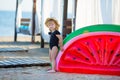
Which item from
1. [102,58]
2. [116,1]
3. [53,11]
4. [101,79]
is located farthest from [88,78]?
[53,11]

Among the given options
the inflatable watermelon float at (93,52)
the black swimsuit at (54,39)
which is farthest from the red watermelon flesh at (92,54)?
the black swimsuit at (54,39)

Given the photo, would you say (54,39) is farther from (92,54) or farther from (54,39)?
(92,54)

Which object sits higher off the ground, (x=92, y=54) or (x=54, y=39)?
(x=54, y=39)

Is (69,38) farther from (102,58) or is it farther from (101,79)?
(101,79)

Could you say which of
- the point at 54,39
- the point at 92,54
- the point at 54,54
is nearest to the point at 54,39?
the point at 54,39

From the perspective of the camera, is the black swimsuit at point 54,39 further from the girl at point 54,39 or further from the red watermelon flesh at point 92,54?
the red watermelon flesh at point 92,54

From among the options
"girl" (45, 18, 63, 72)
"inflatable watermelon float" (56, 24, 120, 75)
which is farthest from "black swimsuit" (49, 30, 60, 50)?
"inflatable watermelon float" (56, 24, 120, 75)

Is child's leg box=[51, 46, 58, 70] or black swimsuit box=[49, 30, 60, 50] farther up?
black swimsuit box=[49, 30, 60, 50]

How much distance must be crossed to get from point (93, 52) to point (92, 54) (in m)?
0.04

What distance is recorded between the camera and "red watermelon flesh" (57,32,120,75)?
277 inches

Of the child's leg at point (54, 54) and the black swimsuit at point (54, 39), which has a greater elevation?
the black swimsuit at point (54, 39)

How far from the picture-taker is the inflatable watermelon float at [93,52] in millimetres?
7023

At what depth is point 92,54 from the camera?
7.16 meters

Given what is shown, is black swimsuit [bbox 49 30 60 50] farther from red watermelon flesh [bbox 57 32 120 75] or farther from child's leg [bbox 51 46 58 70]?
red watermelon flesh [bbox 57 32 120 75]
